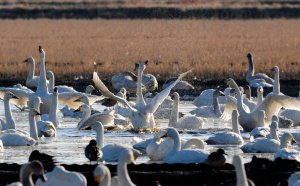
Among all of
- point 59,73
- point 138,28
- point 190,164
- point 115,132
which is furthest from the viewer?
point 138,28

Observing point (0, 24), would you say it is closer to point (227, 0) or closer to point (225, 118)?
point (227, 0)

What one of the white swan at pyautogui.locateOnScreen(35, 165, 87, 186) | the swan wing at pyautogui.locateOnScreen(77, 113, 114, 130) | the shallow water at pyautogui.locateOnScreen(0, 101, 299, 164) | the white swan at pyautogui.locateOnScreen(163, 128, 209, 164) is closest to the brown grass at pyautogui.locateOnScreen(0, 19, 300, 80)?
the shallow water at pyautogui.locateOnScreen(0, 101, 299, 164)

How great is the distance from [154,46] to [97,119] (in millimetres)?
24732

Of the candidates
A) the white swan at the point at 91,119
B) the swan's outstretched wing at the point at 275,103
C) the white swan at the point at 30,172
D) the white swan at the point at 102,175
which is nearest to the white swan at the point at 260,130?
the swan's outstretched wing at the point at 275,103

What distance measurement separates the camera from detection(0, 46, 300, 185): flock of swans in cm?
917

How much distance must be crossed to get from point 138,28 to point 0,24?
34.2 feet

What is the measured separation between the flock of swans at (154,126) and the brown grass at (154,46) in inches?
231

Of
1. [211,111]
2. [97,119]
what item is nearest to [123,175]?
[97,119]

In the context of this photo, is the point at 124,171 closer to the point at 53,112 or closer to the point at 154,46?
the point at 53,112

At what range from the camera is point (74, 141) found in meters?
13.4

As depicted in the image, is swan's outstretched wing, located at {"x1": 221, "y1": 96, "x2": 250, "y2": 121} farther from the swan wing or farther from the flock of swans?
the swan wing

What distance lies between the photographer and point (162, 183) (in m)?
9.07

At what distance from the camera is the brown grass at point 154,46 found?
86.4 ft

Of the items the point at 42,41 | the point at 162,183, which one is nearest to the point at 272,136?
the point at 162,183
